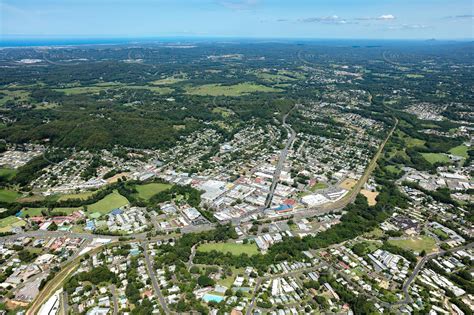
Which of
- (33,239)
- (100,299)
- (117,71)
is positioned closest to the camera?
(100,299)

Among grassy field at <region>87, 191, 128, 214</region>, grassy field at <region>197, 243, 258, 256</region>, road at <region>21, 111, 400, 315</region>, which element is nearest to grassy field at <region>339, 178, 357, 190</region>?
road at <region>21, 111, 400, 315</region>

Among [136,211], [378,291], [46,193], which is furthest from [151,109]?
[378,291]

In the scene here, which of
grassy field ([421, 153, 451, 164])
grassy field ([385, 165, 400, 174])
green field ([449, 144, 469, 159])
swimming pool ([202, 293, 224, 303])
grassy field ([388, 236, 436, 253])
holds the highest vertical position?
green field ([449, 144, 469, 159])

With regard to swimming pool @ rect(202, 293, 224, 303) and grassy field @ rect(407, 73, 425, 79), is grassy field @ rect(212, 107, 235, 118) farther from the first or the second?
grassy field @ rect(407, 73, 425, 79)

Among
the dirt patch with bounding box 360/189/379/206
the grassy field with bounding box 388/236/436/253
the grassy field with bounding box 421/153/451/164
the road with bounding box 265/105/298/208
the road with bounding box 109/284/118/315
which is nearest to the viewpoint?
the road with bounding box 109/284/118/315

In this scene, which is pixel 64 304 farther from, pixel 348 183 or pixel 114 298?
pixel 348 183

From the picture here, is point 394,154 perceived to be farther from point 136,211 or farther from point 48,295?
point 48,295

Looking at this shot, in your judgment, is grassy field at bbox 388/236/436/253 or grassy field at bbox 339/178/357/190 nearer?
grassy field at bbox 388/236/436/253

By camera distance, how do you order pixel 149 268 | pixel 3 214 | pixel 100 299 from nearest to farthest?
pixel 100 299
pixel 149 268
pixel 3 214
